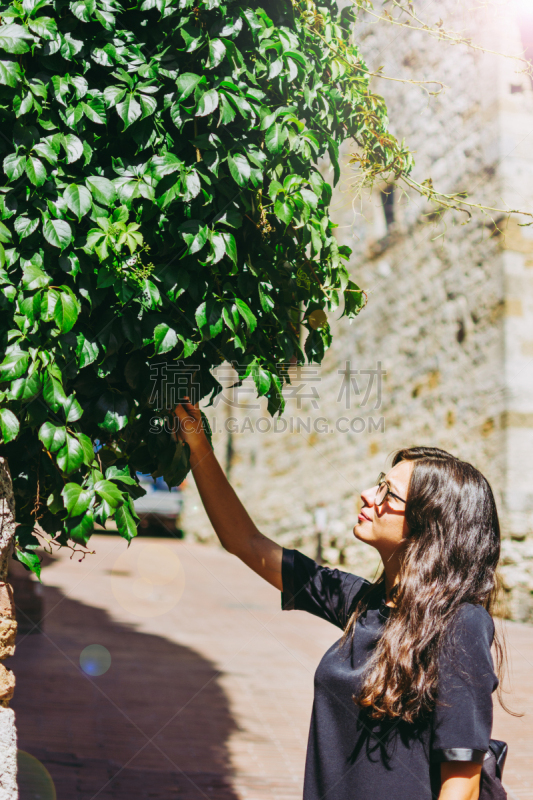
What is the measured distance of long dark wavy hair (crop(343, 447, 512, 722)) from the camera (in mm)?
1478

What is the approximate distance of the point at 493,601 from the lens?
1.64m

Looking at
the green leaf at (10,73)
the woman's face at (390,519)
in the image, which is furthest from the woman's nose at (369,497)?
the green leaf at (10,73)

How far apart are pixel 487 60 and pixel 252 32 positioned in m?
7.69

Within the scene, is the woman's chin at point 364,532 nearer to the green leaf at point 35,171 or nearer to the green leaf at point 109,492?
the green leaf at point 109,492

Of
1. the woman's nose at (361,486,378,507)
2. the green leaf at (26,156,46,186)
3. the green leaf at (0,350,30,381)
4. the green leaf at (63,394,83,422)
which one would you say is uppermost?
the green leaf at (26,156,46,186)

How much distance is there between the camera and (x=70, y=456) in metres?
1.50

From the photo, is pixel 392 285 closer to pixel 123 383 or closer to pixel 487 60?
pixel 487 60

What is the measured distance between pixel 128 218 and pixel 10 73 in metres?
0.38

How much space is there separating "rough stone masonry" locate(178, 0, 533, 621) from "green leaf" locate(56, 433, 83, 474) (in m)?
5.01

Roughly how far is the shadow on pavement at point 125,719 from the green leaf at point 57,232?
3.39 metres

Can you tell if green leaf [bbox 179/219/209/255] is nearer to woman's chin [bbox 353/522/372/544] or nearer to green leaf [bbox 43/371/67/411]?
green leaf [bbox 43/371/67/411]

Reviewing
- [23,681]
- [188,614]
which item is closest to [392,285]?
[188,614]

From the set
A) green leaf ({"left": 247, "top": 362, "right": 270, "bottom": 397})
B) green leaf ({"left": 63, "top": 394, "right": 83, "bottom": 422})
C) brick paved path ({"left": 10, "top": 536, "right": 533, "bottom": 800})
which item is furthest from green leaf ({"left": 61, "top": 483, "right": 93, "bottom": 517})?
brick paved path ({"left": 10, "top": 536, "right": 533, "bottom": 800})

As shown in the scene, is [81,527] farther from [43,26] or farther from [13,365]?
[43,26]
